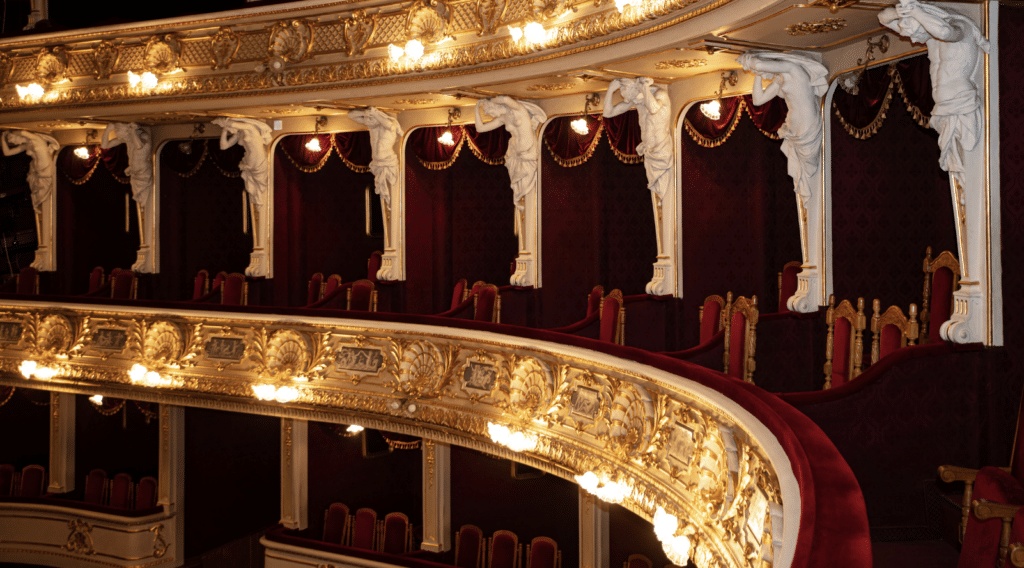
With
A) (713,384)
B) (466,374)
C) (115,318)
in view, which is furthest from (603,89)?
(115,318)

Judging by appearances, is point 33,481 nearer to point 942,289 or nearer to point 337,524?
point 337,524

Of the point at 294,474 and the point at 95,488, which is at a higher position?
the point at 294,474

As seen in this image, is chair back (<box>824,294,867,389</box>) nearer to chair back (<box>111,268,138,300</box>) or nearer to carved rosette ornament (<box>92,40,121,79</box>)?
carved rosette ornament (<box>92,40,121,79</box>)

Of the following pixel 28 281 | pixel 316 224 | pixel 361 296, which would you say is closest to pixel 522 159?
pixel 361 296

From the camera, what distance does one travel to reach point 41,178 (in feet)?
40.3

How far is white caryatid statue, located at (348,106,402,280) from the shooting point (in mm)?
9578

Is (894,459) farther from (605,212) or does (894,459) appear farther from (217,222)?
(217,222)

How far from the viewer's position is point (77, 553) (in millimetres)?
11445

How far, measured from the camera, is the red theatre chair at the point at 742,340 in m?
5.36

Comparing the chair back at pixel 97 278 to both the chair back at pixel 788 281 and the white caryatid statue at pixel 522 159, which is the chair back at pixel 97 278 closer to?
the white caryatid statue at pixel 522 159

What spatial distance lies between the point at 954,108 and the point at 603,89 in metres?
4.22

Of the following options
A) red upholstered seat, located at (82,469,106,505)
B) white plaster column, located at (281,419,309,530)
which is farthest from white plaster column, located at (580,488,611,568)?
red upholstered seat, located at (82,469,106,505)

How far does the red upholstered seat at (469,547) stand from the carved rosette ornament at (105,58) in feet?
22.2

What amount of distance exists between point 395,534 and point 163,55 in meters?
6.12
